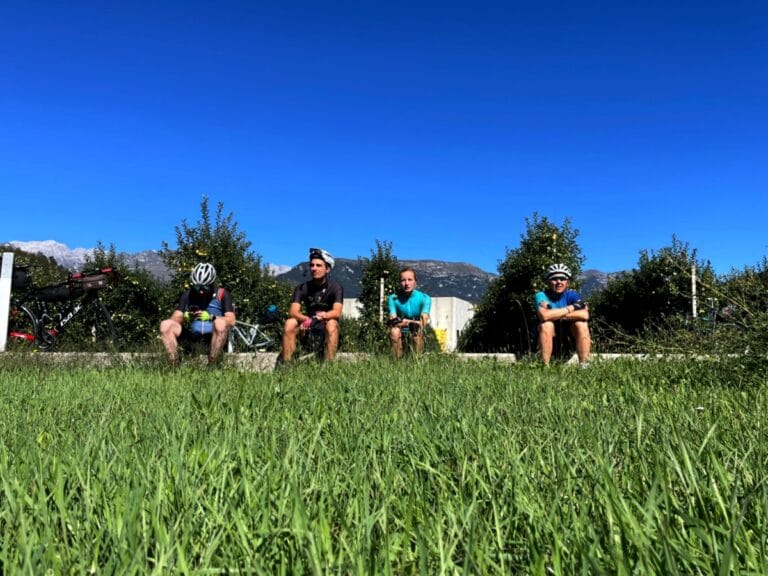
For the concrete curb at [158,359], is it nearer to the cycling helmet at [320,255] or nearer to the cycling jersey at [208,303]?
the cycling jersey at [208,303]

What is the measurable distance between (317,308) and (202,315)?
1356mm

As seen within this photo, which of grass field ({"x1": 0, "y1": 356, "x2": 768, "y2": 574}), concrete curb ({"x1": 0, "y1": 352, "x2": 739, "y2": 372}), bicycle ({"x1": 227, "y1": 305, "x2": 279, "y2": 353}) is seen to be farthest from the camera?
bicycle ({"x1": 227, "y1": 305, "x2": 279, "y2": 353})

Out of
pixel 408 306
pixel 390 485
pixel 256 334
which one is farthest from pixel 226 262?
pixel 390 485

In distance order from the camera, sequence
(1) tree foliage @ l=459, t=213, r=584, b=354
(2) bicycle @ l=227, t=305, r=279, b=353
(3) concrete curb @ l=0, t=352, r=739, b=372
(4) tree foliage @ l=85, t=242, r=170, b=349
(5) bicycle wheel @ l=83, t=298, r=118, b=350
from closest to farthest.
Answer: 1. (3) concrete curb @ l=0, t=352, r=739, b=372
2. (5) bicycle wheel @ l=83, t=298, r=118, b=350
3. (2) bicycle @ l=227, t=305, r=279, b=353
4. (4) tree foliage @ l=85, t=242, r=170, b=349
5. (1) tree foliage @ l=459, t=213, r=584, b=354

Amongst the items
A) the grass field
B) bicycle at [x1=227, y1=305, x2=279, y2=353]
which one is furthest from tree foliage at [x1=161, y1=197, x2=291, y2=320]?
the grass field

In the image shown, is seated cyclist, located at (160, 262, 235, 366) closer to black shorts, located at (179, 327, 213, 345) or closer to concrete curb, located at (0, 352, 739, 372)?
black shorts, located at (179, 327, 213, 345)

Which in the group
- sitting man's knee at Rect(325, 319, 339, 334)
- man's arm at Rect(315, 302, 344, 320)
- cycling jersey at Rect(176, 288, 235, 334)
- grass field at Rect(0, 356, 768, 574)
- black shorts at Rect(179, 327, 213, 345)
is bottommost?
grass field at Rect(0, 356, 768, 574)

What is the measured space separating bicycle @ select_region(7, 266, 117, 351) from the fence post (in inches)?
7.6

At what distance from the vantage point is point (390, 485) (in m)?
1.24

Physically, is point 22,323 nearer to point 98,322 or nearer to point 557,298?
point 98,322

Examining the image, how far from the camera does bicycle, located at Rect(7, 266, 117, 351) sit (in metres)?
8.15

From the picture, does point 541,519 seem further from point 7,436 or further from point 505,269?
point 505,269

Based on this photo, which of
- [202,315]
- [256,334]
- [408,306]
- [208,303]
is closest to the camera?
[202,315]

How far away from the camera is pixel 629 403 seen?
7.77 feet
